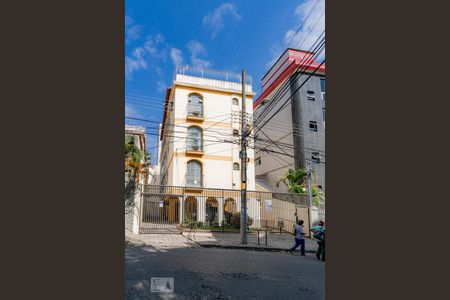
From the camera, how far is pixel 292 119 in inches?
371

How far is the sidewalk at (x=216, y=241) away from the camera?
8945 mm

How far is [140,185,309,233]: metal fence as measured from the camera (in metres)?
11.4

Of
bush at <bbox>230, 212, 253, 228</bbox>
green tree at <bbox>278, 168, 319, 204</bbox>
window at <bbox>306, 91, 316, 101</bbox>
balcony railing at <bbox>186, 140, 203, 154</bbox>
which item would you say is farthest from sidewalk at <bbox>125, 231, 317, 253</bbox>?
balcony railing at <bbox>186, 140, 203, 154</bbox>

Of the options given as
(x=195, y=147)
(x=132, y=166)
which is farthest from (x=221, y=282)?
(x=195, y=147)

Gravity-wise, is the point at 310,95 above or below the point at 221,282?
above

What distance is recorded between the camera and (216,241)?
396 inches

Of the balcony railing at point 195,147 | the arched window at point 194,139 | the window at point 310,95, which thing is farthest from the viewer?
the balcony railing at point 195,147

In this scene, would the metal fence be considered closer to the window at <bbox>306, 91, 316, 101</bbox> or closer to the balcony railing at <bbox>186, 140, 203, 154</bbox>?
the balcony railing at <bbox>186, 140, 203, 154</bbox>

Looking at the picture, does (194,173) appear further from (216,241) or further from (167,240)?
(167,240)

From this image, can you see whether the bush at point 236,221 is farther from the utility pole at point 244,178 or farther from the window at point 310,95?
the window at point 310,95

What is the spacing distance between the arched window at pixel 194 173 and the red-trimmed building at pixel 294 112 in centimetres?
296

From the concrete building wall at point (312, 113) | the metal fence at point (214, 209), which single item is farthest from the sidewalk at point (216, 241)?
the concrete building wall at point (312, 113)

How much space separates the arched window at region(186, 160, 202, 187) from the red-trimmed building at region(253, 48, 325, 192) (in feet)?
9.71

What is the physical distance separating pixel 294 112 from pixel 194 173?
7828 mm
